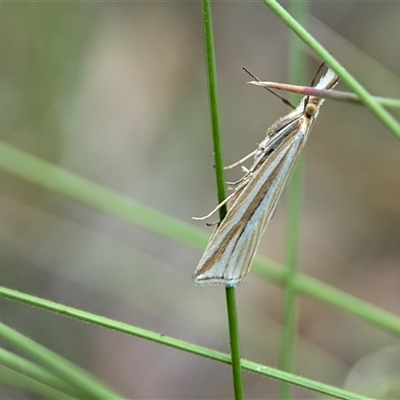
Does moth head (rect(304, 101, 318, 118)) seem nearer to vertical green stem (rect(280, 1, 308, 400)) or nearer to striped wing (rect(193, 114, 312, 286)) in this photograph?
striped wing (rect(193, 114, 312, 286))

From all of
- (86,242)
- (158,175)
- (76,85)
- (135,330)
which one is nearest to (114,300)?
(86,242)

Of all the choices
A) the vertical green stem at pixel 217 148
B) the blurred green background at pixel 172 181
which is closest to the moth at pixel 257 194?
the vertical green stem at pixel 217 148

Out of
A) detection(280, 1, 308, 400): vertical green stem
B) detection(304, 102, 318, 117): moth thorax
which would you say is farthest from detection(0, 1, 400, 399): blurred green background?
detection(304, 102, 318, 117): moth thorax

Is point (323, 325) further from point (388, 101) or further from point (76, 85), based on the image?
point (388, 101)

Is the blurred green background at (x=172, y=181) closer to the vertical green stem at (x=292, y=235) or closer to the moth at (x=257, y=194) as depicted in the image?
the vertical green stem at (x=292, y=235)

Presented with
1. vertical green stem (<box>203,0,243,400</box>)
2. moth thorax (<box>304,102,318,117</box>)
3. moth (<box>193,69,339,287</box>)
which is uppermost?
A: moth thorax (<box>304,102,318,117</box>)

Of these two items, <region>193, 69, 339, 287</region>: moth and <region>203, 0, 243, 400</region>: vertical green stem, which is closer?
<region>203, 0, 243, 400</region>: vertical green stem

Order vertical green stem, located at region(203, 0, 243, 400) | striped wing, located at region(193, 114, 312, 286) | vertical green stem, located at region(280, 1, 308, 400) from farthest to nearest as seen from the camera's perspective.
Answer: vertical green stem, located at region(280, 1, 308, 400) < striped wing, located at region(193, 114, 312, 286) < vertical green stem, located at region(203, 0, 243, 400)

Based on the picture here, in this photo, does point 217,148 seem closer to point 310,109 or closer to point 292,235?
point 310,109
